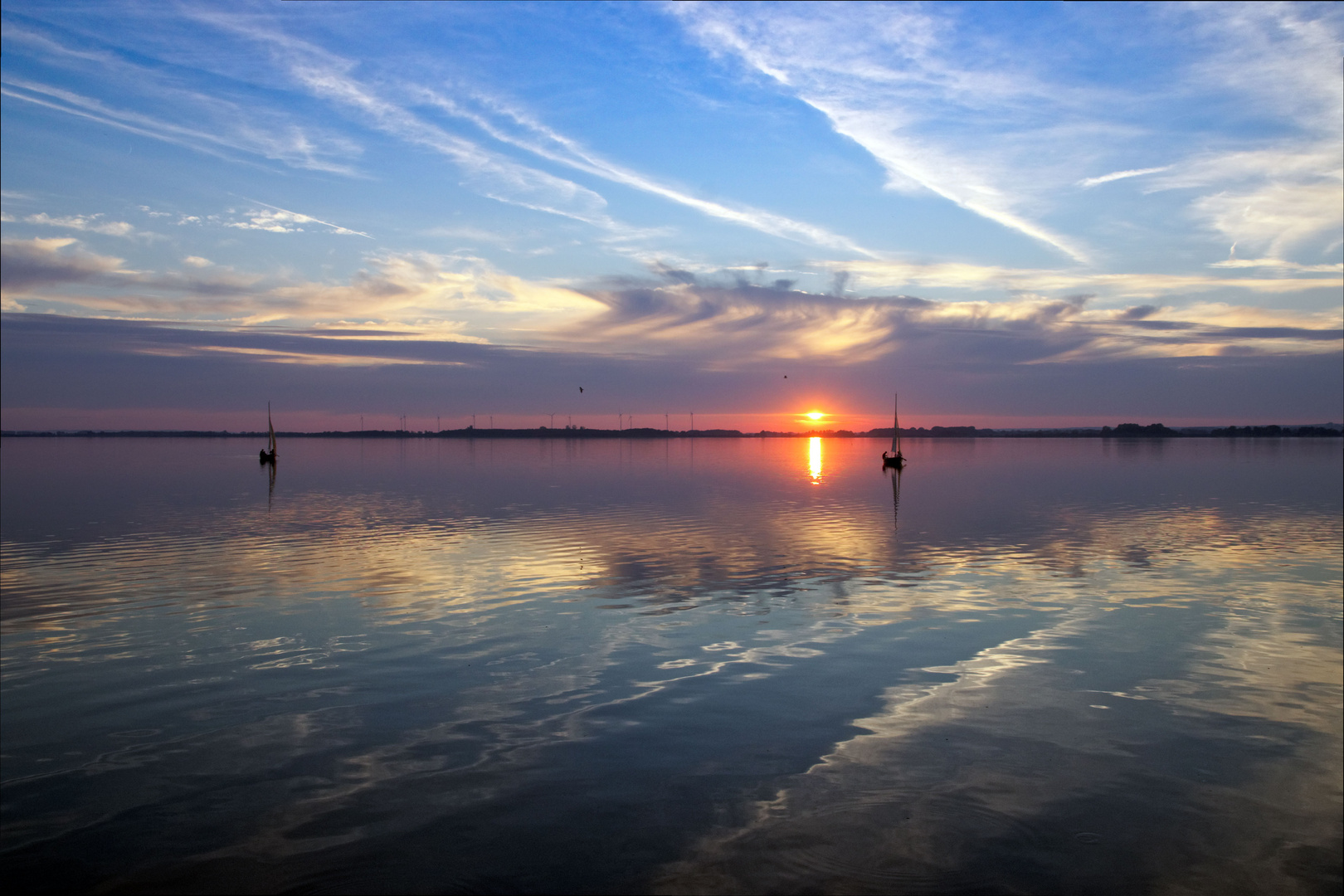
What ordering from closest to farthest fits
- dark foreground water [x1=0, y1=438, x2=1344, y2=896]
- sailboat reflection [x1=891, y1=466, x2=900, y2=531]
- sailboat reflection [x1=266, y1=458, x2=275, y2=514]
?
1. dark foreground water [x1=0, y1=438, x2=1344, y2=896]
2. sailboat reflection [x1=891, y1=466, x2=900, y2=531]
3. sailboat reflection [x1=266, y1=458, x2=275, y2=514]

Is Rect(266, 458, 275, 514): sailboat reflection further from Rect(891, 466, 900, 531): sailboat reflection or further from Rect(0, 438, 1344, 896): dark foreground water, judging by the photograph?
Rect(891, 466, 900, 531): sailboat reflection

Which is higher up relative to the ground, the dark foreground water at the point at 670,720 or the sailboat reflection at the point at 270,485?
the sailboat reflection at the point at 270,485

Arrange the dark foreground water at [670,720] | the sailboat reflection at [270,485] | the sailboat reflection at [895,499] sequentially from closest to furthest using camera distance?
the dark foreground water at [670,720]
the sailboat reflection at [895,499]
the sailboat reflection at [270,485]

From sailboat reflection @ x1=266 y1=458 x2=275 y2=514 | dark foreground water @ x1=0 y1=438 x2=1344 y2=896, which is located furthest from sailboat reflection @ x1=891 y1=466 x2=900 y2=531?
Result: sailboat reflection @ x1=266 y1=458 x2=275 y2=514

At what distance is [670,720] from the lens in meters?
14.9

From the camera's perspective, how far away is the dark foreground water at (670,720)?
10.4 m

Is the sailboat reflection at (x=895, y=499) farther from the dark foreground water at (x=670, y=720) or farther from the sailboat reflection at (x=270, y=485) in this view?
the sailboat reflection at (x=270, y=485)

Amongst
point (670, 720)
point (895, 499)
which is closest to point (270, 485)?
point (895, 499)

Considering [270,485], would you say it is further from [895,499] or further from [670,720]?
[670,720]

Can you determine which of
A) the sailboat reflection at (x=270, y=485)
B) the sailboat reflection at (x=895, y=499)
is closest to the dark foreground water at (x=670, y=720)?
the sailboat reflection at (x=895, y=499)

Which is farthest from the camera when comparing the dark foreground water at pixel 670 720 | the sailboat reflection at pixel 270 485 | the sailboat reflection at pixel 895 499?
the sailboat reflection at pixel 270 485

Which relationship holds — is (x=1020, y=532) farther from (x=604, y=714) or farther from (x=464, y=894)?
(x=464, y=894)

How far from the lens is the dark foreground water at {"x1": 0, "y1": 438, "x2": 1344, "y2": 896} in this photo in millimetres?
10406

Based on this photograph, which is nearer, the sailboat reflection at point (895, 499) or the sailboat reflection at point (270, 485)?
the sailboat reflection at point (895, 499)
